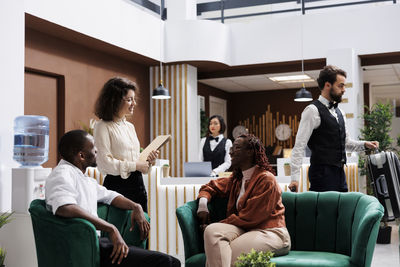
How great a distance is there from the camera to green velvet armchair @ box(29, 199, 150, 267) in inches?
105

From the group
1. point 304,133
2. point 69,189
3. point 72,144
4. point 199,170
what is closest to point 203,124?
point 199,170

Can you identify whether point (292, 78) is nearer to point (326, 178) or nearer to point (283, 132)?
point (283, 132)

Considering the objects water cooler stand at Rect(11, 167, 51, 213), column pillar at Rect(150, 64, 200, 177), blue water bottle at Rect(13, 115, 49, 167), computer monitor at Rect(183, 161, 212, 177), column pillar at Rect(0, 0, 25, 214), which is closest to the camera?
water cooler stand at Rect(11, 167, 51, 213)

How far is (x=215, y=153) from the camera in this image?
777 centimetres

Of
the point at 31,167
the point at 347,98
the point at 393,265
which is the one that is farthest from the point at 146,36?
the point at 393,265

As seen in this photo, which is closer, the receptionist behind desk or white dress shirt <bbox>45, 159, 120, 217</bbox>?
white dress shirt <bbox>45, 159, 120, 217</bbox>

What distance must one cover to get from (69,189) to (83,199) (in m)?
0.14

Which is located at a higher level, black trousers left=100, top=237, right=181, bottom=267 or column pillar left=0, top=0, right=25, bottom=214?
Result: column pillar left=0, top=0, right=25, bottom=214

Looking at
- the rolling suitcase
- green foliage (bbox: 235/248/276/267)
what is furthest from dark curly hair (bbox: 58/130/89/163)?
the rolling suitcase

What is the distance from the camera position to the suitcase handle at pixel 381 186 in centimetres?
377

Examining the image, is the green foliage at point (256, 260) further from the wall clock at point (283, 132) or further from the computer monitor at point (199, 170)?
the wall clock at point (283, 132)

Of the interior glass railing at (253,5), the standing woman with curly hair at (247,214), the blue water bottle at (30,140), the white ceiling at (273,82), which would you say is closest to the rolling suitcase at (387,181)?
the standing woman with curly hair at (247,214)

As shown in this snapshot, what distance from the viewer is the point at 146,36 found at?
360 inches

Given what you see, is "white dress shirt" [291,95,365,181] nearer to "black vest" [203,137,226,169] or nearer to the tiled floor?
the tiled floor
